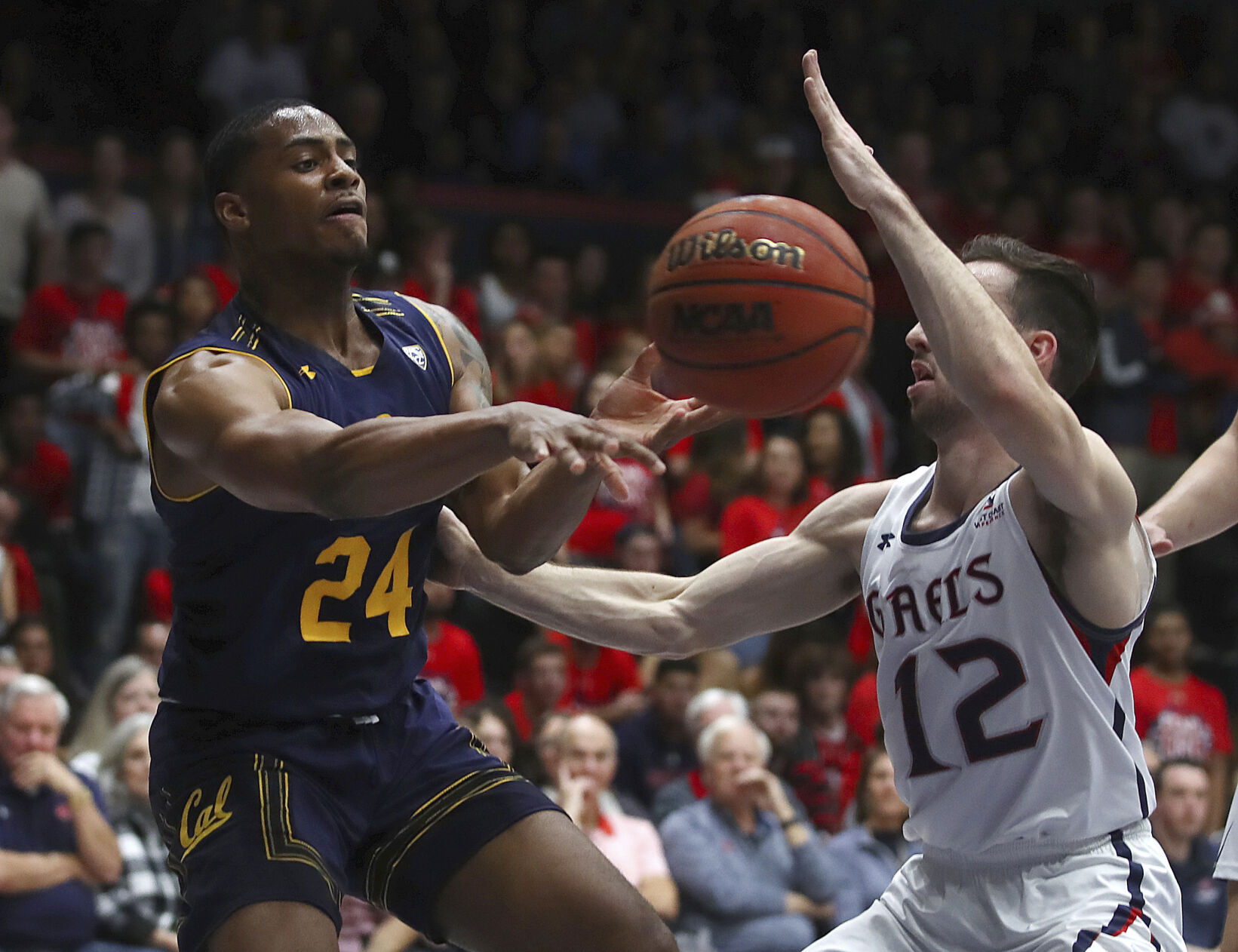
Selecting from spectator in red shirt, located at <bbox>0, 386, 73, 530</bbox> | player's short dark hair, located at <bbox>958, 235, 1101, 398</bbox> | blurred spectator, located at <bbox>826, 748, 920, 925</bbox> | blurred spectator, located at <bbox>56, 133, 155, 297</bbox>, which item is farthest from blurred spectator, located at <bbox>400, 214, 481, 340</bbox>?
player's short dark hair, located at <bbox>958, 235, 1101, 398</bbox>

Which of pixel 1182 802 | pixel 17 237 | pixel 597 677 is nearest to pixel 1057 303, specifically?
pixel 1182 802

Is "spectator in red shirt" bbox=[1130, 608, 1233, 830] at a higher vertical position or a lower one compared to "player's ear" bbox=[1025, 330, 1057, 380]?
lower

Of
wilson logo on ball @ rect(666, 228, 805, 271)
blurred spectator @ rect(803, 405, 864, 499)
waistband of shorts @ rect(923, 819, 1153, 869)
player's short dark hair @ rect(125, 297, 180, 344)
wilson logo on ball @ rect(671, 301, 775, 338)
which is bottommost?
waistband of shorts @ rect(923, 819, 1153, 869)

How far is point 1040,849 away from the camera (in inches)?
136

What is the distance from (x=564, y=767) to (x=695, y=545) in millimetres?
2219

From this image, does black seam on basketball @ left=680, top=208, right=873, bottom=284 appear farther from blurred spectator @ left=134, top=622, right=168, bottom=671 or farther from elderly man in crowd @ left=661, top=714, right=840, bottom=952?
blurred spectator @ left=134, top=622, right=168, bottom=671

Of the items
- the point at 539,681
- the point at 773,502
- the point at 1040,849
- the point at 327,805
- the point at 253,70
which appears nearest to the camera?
the point at 1040,849

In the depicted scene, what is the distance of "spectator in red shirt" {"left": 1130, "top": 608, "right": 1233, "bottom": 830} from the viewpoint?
8.71 m

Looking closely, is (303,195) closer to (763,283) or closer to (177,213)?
(763,283)

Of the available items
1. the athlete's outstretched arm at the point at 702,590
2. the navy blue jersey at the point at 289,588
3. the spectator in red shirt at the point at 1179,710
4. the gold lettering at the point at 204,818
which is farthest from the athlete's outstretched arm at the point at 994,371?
the spectator in red shirt at the point at 1179,710

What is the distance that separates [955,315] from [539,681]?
16.5ft

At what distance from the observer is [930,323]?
132 inches

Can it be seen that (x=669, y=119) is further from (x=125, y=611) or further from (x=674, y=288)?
(x=674, y=288)

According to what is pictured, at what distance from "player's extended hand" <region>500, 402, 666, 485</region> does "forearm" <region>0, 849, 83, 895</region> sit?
4.37m
